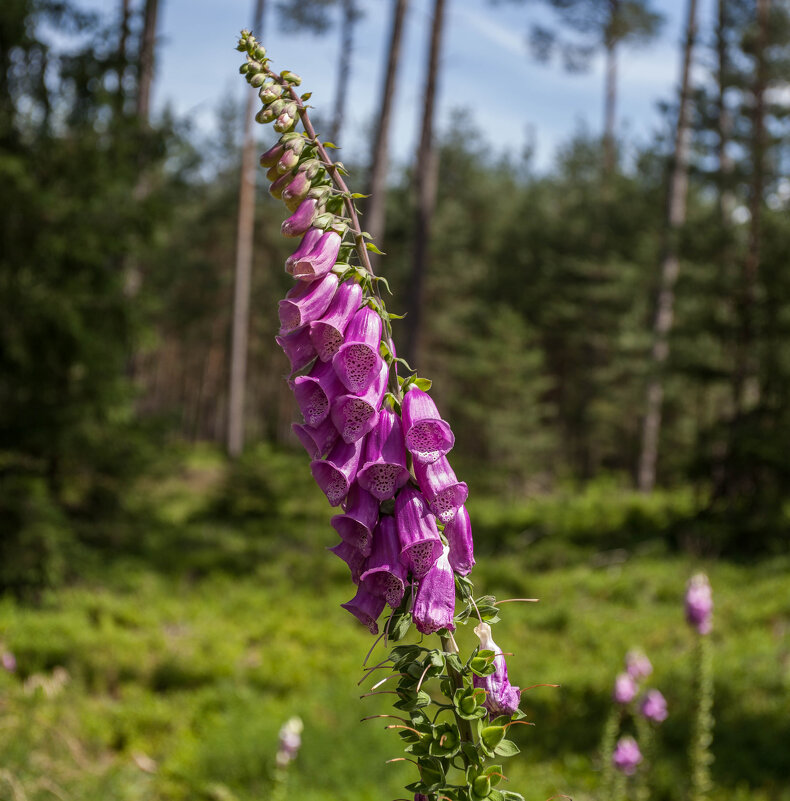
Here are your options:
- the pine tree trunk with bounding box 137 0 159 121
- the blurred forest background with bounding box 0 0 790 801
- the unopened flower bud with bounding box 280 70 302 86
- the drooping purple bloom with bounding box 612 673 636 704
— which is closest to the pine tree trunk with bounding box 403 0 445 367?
the blurred forest background with bounding box 0 0 790 801

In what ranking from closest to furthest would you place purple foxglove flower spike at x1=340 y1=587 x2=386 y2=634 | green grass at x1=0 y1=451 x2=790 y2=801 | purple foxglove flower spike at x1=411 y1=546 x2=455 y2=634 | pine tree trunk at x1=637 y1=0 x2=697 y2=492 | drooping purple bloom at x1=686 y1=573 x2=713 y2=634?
purple foxglove flower spike at x1=411 y1=546 x2=455 y2=634
purple foxglove flower spike at x1=340 y1=587 x2=386 y2=634
drooping purple bloom at x1=686 y1=573 x2=713 y2=634
green grass at x1=0 y1=451 x2=790 y2=801
pine tree trunk at x1=637 y1=0 x2=697 y2=492

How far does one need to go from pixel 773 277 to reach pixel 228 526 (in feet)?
30.5

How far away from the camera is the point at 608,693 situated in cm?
646

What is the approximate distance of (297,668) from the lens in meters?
7.05

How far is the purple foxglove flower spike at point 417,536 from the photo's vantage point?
1.25 metres

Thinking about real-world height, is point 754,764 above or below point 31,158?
below

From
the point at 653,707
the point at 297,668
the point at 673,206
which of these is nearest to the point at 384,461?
the point at 653,707

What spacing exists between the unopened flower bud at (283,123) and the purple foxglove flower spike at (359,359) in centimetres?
40

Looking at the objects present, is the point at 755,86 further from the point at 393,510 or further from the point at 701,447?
the point at 393,510

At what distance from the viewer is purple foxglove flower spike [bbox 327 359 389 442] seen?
1248mm

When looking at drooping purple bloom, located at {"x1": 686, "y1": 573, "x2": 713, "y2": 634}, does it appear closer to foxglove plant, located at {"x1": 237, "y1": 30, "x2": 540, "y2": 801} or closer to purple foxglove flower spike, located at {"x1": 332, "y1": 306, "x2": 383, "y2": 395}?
foxglove plant, located at {"x1": 237, "y1": 30, "x2": 540, "y2": 801}

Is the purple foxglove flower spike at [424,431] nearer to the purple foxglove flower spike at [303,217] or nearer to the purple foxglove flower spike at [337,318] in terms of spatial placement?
the purple foxglove flower spike at [337,318]

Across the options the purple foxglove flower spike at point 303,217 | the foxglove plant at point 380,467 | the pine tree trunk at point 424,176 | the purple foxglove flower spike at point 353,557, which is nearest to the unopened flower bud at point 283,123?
the foxglove plant at point 380,467

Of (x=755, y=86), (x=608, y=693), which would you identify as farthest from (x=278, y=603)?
(x=755, y=86)
